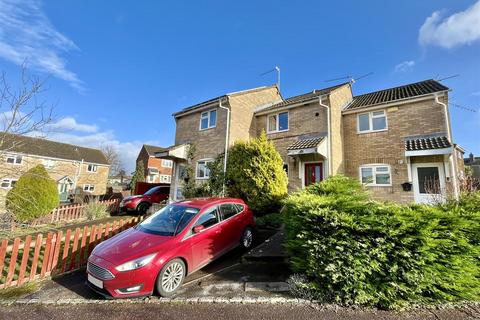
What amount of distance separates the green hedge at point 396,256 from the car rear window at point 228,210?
8.93ft

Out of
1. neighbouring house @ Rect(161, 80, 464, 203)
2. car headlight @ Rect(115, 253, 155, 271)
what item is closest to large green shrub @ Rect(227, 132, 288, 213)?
neighbouring house @ Rect(161, 80, 464, 203)

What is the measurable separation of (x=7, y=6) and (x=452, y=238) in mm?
11438

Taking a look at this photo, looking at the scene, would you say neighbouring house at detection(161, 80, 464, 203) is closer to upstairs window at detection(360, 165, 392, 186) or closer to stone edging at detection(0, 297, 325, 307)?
upstairs window at detection(360, 165, 392, 186)

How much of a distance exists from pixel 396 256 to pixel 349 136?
10.5 meters

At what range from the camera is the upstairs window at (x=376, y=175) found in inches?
455

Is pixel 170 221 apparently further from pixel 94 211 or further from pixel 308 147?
pixel 94 211

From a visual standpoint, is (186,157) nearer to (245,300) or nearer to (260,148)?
(260,148)

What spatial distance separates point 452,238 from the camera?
3879mm

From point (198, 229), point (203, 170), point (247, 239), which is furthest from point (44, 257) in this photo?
point (203, 170)

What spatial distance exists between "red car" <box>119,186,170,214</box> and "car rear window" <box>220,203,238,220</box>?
10085 mm

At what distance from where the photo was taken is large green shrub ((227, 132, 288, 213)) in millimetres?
10664

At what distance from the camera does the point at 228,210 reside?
644cm

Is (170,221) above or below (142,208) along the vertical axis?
above

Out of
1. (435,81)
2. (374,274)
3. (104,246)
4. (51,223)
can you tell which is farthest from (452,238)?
(51,223)
